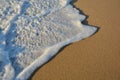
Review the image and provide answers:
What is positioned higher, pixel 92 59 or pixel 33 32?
pixel 92 59

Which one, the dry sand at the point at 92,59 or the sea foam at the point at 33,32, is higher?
the dry sand at the point at 92,59

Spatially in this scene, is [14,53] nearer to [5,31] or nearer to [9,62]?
[9,62]

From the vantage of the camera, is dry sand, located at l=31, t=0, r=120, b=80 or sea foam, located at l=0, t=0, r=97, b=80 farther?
sea foam, located at l=0, t=0, r=97, b=80

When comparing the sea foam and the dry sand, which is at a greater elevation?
the dry sand

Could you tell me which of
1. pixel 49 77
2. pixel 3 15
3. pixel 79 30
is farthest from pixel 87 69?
pixel 3 15

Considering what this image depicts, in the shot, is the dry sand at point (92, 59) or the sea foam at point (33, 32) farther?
the sea foam at point (33, 32)
